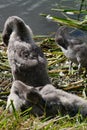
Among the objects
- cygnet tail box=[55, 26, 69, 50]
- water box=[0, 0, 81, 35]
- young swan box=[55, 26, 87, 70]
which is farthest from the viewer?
water box=[0, 0, 81, 35]

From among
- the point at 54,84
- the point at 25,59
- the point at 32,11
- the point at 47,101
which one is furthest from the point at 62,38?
the point at 32,11

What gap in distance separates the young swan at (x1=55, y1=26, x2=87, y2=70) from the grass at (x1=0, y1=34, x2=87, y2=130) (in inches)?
7.2

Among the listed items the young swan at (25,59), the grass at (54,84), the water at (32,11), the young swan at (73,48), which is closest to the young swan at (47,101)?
the grass at (54,84)

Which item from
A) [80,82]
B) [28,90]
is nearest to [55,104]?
[28,90]

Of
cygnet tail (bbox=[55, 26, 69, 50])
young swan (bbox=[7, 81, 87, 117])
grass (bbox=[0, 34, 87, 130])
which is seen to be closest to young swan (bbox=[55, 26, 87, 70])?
cygnet tail (bbox=[55, 26, 69, 50])

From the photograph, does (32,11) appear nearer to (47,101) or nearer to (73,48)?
(73,48)

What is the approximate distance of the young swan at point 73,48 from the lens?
19.6 feet

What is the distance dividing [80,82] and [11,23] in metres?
0.97

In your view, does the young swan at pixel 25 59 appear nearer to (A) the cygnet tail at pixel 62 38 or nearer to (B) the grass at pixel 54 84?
(B) the grass at pixel 54 84

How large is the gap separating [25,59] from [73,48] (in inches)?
32.8

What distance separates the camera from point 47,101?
503 cm

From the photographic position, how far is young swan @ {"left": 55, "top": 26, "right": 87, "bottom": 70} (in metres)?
5.98

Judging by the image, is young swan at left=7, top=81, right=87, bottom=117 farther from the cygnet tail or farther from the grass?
the cygnet tail

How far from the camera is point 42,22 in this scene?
814 centimetres
